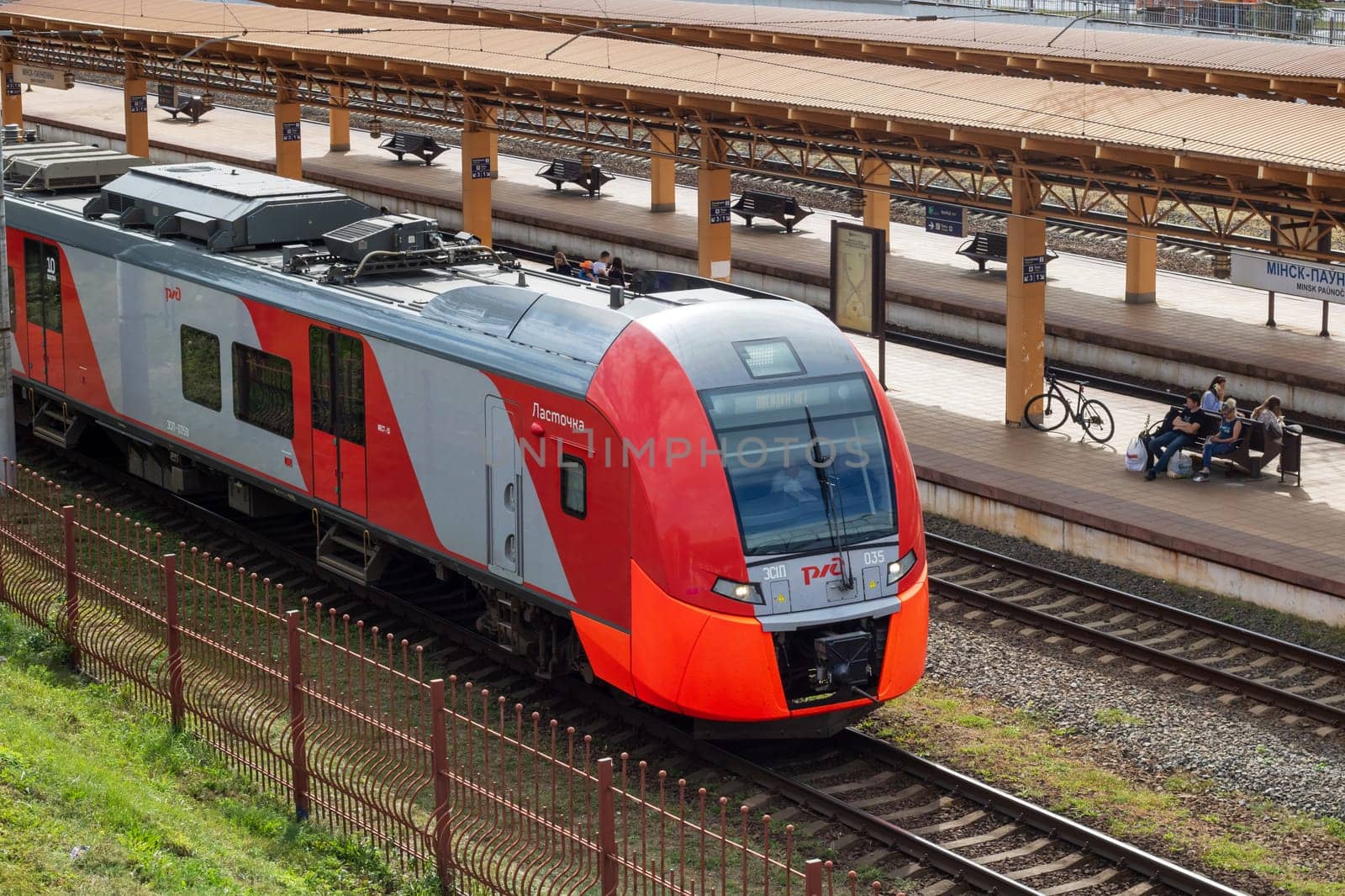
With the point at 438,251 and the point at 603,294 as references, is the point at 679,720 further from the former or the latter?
the point at 438,251

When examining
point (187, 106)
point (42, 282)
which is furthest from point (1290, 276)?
point (187, 106)

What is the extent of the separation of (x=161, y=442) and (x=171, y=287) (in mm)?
1634

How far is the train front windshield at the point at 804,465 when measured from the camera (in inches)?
445

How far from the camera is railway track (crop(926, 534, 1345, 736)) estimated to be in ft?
45.3

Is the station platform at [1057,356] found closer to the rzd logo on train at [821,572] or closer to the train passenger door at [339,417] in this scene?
the rzd logo on train at [821,572]

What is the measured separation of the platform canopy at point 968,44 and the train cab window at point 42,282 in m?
13.2

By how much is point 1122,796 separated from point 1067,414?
10235mm

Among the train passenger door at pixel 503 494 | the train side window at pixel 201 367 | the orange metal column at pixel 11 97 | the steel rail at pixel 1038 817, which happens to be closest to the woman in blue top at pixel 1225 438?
the steel rail at pixel 1038 817

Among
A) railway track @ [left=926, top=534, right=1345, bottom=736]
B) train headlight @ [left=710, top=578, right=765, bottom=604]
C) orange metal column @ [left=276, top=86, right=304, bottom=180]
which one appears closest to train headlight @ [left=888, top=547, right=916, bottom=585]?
train headlight @ [left=710, top=578, right=765, bottom=604]

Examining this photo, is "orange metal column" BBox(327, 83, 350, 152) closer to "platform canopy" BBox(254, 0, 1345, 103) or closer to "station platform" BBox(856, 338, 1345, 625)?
"platform canopy" BBox(254, 0, 1345, 103)

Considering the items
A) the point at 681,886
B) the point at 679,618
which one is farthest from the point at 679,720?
the point at 681,886

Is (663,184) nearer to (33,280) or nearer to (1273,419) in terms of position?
(33,280)

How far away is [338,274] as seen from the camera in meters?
15.1

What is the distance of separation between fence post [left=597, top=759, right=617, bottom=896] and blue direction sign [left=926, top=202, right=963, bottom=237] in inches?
822
